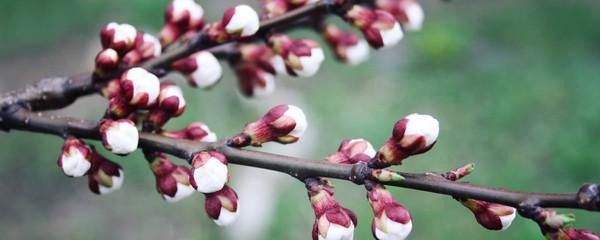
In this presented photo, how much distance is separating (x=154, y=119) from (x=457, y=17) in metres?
3.71

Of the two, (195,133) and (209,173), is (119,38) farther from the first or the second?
(209,173)

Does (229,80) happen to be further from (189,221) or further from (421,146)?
(421,146)

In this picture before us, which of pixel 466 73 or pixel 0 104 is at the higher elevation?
pixel 0 104

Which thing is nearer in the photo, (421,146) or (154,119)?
(421,146)

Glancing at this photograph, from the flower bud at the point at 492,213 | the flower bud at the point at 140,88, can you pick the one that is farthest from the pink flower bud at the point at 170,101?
the flower bud at the point at 492,213

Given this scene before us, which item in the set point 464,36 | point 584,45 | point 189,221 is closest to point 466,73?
point 464,36

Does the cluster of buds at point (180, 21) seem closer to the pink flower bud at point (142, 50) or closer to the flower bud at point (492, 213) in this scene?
the pink flower bud at point (142, 50)

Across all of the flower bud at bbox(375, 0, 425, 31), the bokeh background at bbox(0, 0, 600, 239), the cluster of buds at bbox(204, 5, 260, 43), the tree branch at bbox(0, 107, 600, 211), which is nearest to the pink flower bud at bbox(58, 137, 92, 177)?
the tree branch at bbox(0, 107, 600, 211)

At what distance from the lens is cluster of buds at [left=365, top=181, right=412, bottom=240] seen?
0.81m

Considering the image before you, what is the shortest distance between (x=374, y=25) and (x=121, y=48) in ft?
1.26

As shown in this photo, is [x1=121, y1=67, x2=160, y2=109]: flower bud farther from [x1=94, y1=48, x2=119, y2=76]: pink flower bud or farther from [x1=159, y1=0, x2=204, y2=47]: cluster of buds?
[x1=159, y1=0, x2=204, y2=47]: cluster of buds

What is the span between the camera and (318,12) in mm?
1064

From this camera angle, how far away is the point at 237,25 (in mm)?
997

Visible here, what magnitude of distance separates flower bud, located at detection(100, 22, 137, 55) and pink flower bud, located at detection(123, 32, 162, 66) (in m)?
0.03
